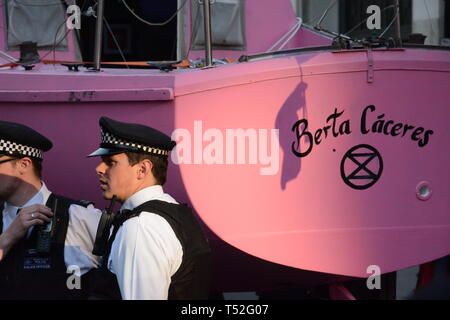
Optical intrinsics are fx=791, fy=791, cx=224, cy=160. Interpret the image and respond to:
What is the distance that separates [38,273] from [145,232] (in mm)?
845

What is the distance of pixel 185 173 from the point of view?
3918 millimetres

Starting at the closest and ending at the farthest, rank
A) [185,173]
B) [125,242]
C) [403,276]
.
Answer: [125,242]
[185,173]
[403,276]

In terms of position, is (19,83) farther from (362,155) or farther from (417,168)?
(417,168)

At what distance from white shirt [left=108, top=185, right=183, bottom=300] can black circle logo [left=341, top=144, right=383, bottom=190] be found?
1497 millimetres

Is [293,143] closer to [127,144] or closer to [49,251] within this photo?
[127,144]

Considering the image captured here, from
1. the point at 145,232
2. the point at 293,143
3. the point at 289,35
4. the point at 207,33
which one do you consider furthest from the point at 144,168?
the point at 289,35

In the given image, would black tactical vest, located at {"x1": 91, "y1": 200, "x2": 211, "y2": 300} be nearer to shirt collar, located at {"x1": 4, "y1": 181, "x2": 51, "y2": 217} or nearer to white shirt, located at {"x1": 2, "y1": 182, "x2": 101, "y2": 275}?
white shirt, located at {"x1": 2, "y1": 182, "x2": 101, "y2": 275}

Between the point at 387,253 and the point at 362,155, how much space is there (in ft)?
1.73

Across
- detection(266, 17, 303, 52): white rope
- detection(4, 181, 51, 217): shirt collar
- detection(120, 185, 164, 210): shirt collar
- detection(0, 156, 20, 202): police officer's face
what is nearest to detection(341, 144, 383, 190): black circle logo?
detection(120, 185, 164, 210): shirt collar

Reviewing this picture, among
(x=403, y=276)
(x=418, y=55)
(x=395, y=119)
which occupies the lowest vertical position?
(x=403, y=276)

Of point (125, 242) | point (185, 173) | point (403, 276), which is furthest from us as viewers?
point (403, 276)

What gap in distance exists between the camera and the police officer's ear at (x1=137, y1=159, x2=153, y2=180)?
9.84ft
